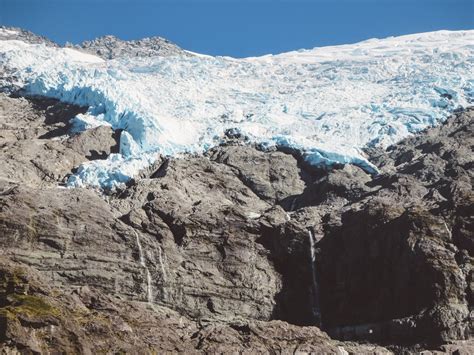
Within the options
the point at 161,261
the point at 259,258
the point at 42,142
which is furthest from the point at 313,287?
the point at 42,142

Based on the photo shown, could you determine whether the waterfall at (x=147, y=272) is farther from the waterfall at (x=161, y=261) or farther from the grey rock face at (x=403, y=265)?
the grey rock face at (x=403, y=265)

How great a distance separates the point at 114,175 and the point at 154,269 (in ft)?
49.5

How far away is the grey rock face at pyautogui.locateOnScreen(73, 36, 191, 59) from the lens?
152375 mm

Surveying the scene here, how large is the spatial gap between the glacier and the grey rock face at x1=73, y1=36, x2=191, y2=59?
38.4m

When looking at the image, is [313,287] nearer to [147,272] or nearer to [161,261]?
[161,261]

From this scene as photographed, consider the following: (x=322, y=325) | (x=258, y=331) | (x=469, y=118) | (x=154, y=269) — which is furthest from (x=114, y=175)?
(x=469, y=118)

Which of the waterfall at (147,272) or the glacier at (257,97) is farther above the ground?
the glacier at (257,97)

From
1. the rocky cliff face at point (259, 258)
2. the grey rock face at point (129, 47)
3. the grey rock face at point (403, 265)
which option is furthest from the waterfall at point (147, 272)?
the grey rock face at point (129, 47)

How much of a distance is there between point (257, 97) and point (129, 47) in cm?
7967

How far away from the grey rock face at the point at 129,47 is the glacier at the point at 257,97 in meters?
38.4

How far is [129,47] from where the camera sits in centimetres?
16475

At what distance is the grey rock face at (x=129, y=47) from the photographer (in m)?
152

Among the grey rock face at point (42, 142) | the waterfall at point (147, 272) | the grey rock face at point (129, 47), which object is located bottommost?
the waterfall at point (147, 272)

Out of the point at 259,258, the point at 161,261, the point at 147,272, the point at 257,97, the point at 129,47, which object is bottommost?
the point at 147,272
